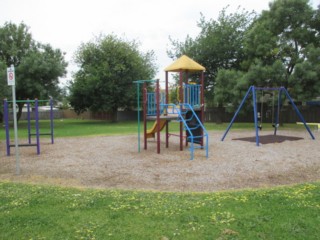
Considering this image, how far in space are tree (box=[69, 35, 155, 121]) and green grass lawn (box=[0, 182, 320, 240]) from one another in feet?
69.7

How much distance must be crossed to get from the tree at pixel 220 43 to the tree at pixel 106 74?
209 inches

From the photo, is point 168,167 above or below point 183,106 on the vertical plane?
below

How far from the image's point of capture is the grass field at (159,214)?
11.3 ft

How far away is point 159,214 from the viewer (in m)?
3.99

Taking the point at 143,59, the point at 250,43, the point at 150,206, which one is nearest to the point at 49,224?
the point at 150,206

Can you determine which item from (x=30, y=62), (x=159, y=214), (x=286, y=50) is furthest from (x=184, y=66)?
(x=30, y=62)

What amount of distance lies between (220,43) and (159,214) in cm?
2030

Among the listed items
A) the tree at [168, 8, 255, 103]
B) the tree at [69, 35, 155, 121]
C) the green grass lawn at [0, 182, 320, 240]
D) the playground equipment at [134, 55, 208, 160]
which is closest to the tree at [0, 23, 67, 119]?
the tree at [69, 35, 155, 121]

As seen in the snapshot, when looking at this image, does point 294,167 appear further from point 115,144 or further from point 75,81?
point 75,81

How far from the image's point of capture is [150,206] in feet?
14.2

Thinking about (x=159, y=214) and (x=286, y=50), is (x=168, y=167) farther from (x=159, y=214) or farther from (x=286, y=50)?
(x=286, y=50)

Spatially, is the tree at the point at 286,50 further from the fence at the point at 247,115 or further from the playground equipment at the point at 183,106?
the playground equipment at the point at 183,106

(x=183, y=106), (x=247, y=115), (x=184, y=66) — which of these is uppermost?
(x=184, y=66)

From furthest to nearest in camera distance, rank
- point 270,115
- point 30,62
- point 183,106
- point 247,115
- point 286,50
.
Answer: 1. point 247,115
2. point 270,115
3. point 30,62
4. point 286,50
5. point 183,106
